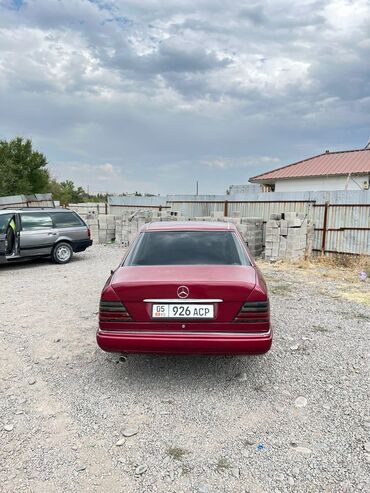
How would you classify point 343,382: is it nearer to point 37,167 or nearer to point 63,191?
point 37,167

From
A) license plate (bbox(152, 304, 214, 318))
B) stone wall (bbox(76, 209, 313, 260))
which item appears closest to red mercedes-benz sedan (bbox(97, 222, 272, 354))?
license plate (bbox(152, 304, 214, 318))

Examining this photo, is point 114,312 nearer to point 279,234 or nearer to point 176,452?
point 176,452

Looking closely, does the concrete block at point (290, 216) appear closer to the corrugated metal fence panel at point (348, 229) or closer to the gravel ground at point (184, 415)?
the corrugated metal fence panel at point (348, 229)

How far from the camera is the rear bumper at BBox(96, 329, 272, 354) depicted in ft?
9.70

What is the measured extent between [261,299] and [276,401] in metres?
0.90

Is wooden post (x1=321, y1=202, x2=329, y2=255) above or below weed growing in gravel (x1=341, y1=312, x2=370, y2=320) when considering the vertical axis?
above

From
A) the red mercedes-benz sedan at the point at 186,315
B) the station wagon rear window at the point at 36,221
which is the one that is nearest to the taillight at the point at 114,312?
the red mercedes-benz sedan at the point at 186,315

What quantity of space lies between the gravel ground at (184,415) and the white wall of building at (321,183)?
69.7 feet

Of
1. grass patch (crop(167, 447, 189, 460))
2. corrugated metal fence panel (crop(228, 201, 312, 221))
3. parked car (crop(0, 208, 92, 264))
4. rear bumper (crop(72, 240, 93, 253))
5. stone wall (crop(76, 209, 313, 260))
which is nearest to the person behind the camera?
grass patch (crop(167, 447, 189, 460))

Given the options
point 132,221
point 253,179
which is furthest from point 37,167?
point 132,221

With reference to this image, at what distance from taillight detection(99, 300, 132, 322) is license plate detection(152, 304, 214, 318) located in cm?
25

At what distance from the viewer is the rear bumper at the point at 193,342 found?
2957 millimetres

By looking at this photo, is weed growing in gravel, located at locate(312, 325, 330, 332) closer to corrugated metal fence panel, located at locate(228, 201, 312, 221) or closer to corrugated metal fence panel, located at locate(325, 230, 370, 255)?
corrugated metal fence panel, located at locate(325, 230, 370, 255)

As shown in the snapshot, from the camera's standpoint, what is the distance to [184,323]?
118 inches
